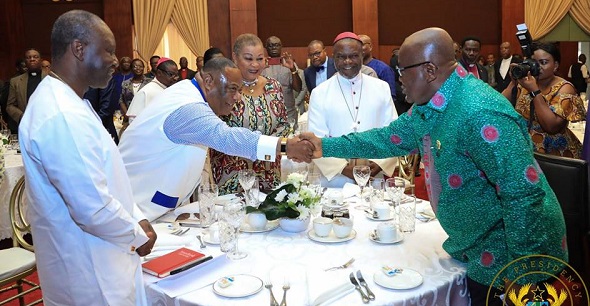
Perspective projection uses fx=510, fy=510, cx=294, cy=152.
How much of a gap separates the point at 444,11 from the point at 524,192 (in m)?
12.0

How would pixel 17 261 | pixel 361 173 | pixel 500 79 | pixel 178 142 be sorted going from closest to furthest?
pixel 178 142, pixel 361 173, pixel 17 261, pixel 500 79

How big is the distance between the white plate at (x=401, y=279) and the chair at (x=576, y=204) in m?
1.05

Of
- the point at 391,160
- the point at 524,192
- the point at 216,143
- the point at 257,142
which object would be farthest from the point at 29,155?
the point at 391,160

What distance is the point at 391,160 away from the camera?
3.89m

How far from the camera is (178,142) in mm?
2701

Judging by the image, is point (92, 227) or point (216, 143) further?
point (216, 143)

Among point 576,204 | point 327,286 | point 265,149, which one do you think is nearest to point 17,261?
point 265,149

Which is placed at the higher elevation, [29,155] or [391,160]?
[29,155]

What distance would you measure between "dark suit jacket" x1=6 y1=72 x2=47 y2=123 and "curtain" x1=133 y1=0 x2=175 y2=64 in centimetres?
528

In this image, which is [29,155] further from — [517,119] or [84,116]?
[517,119]

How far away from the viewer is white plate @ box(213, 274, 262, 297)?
1802mm

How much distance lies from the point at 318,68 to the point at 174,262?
560 centimetres

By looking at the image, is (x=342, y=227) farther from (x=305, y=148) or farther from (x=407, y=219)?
(x=305, y=148)

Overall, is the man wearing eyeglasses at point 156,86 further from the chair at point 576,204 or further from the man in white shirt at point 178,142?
the chair at point 576,204
